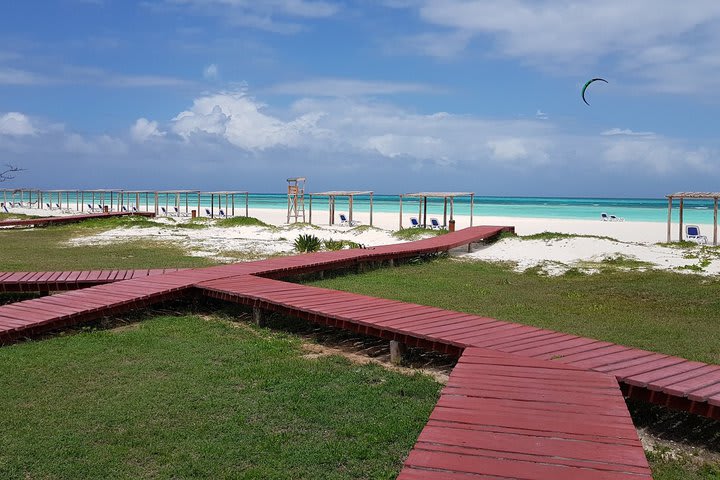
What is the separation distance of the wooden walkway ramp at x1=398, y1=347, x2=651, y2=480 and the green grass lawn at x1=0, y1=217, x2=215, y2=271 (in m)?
9.26

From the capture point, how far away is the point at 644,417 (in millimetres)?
5031

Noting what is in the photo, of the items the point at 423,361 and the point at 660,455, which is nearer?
the point at 660,455

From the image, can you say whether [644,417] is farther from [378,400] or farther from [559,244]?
[559,244]

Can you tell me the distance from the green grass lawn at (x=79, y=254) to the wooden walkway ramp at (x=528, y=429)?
926cm

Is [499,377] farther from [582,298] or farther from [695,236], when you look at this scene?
[695,236]

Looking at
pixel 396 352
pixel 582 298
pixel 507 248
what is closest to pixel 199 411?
pixel 396 352

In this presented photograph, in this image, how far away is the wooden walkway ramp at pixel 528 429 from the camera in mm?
3365

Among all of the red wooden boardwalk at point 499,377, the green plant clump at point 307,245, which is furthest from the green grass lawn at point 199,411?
the green plant clump at point 307,245

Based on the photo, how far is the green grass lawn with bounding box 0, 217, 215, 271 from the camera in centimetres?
1316

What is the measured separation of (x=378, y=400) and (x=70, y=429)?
2.19 metres

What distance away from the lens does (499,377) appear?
4910 mm

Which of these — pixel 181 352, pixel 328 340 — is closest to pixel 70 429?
pixel 181 352

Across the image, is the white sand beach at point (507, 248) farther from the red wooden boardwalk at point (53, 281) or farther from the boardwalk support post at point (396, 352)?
the boardwalk support post at point (396, 352)

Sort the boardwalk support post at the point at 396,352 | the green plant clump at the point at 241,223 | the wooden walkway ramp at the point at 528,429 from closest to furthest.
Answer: the wooden walkway ramp at the point at 528,429
the boardwalk support post at the point at 396,352
the green plant clump at the point at 241,223
